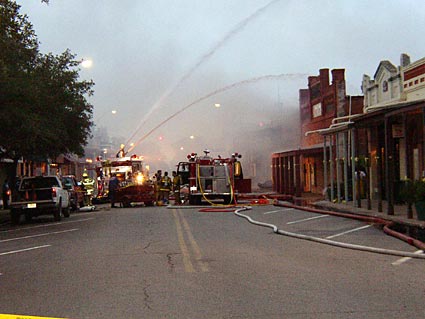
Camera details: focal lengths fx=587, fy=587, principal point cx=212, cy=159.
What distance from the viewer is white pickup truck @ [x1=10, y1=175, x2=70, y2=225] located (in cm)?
2170

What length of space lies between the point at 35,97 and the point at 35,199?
432cm

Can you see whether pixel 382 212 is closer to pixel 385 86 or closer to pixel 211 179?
pixel 385 86

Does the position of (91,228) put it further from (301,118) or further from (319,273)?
(301,118)

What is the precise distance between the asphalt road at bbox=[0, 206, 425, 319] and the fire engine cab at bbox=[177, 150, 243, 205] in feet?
42.1

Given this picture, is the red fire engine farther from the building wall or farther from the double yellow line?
the double yellow line

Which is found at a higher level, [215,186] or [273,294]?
[215,186]

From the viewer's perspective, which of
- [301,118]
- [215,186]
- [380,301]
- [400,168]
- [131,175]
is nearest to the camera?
[380,301]

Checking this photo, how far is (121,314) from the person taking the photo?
672 cm

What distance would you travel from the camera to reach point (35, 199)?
71.7 ft

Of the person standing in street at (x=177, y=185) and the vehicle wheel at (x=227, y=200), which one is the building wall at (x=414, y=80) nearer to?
the vehicle wheel at (x=227, y=200)

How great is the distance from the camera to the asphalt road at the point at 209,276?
695 cm

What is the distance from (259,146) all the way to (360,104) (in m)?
22.9

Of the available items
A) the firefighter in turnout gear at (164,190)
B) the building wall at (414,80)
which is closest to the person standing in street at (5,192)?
the firefighter in turnout gear at (164,190)

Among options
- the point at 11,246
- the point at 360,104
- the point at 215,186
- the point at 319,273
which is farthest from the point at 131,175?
the point at 319,273
